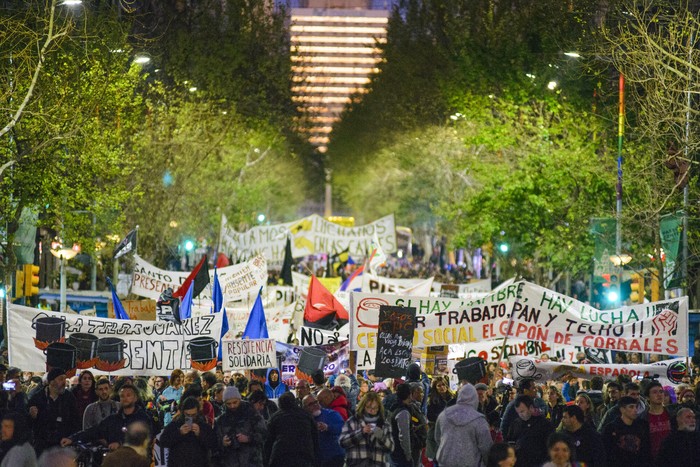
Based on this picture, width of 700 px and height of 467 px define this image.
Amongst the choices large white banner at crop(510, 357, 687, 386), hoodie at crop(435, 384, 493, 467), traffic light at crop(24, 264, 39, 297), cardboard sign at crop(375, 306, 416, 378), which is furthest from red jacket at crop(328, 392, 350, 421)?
traffic light at crop(24, 264, 39, 297)

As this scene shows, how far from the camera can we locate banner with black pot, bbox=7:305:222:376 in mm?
17359

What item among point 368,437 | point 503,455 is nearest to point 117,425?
point 368,437

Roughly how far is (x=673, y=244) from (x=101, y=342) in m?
15.5

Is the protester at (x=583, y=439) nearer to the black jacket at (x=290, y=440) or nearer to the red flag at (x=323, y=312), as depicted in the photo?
the black jacket at (x=290, y=440)

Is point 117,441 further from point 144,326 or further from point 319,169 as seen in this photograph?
point 319,169

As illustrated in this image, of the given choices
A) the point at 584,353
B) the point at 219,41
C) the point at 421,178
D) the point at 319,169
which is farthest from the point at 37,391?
the point at 319,169

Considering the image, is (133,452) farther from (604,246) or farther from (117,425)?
(604,246)

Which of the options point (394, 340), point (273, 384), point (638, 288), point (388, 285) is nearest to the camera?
point (394, 340)

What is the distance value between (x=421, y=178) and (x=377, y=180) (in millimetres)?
24453

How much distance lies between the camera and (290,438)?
40.4 ft

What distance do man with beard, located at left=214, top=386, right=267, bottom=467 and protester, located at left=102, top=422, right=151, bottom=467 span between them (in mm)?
3524

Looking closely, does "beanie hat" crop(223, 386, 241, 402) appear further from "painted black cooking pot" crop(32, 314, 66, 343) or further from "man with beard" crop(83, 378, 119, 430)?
"painted black cooking pot" crop(32, 314, 66, 343)

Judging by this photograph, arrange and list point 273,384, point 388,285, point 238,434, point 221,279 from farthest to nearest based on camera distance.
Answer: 1. point 388,285
2. point 221,279
3. point 273,384
4. point 238,434

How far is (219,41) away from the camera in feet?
180
